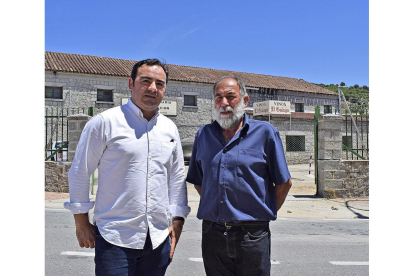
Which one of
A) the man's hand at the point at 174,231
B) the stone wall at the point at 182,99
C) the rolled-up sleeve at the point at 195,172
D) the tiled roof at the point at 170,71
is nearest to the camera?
the man's hand at the point at 174,231

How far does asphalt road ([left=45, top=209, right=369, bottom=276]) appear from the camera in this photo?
4527mm

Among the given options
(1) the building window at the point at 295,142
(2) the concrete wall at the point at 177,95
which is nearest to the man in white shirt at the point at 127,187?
(2) the concrete wall at the point at 177,95

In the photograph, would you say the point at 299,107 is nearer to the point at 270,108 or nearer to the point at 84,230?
the point at 270,108

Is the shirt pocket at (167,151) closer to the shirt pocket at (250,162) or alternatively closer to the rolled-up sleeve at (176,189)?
the rolled-up sleeve at (176,189)

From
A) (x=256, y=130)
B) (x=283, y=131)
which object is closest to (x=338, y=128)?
(x=256, y=130)

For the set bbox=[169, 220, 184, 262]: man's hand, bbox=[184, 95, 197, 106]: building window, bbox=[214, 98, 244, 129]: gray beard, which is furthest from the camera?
bbox=[184, 95, 197, 106]: building window

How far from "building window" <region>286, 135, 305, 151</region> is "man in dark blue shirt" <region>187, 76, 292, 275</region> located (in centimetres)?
2353

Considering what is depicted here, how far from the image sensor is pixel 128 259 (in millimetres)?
2217

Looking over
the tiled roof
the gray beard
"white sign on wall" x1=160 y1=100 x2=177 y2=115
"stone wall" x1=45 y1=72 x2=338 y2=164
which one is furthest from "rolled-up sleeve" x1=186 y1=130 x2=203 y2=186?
"white sign on wall" x1=160 y1=100 x2=177 y2=115

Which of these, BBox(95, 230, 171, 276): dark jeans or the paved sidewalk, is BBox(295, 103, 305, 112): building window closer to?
the paved sidewalk

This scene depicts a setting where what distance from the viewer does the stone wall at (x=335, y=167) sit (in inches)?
414

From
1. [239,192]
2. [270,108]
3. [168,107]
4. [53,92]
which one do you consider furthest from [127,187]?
[270,108]

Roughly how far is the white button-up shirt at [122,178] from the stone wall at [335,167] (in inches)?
353

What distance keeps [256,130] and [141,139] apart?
0.81m
